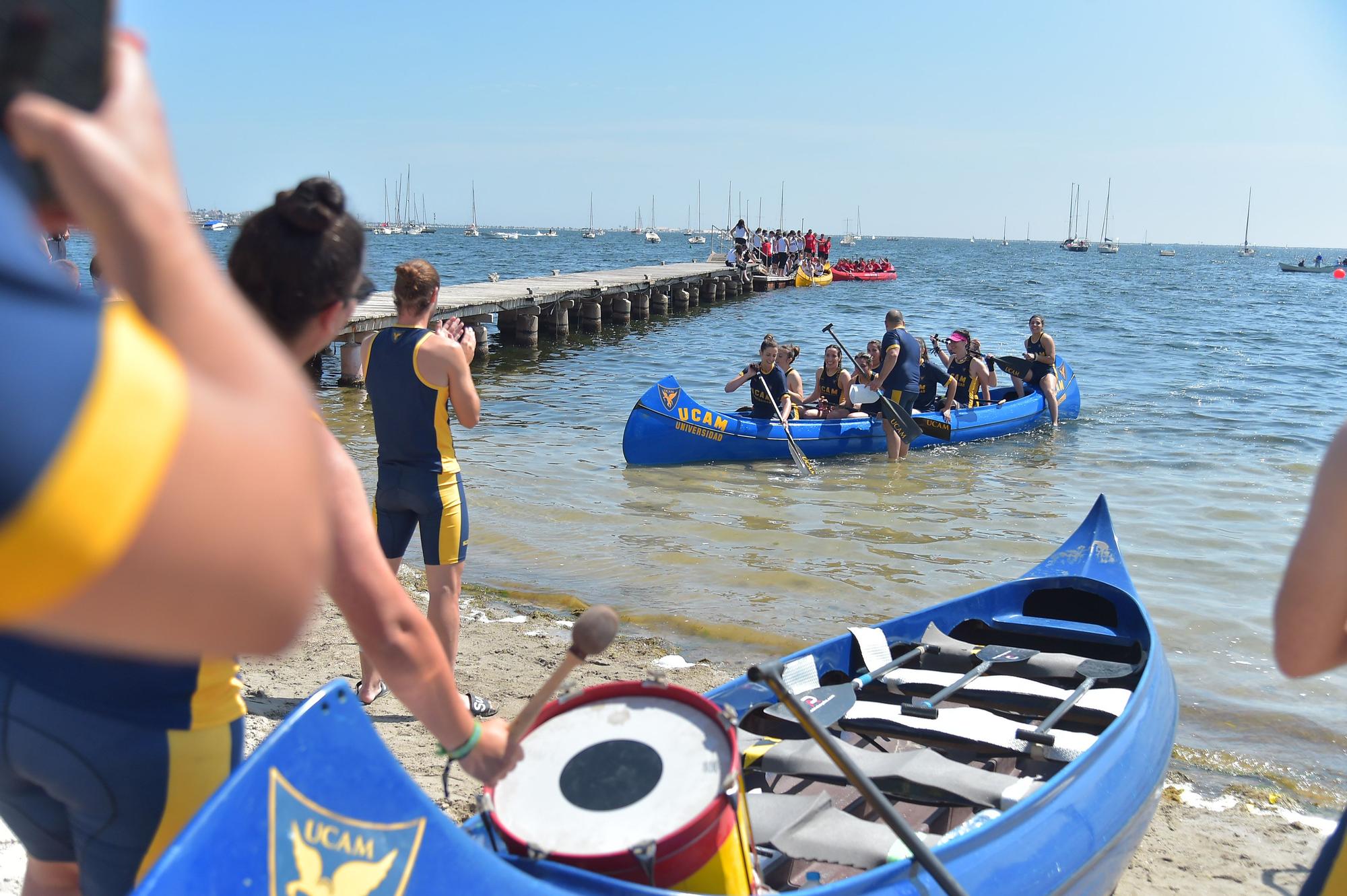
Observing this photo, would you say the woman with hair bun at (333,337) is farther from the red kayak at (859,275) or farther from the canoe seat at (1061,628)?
the red kayak at (859,275)

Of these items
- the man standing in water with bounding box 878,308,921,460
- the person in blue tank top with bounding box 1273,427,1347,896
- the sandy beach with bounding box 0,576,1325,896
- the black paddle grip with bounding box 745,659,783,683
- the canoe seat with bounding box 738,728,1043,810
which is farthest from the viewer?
the man standing in water with bounding box 878,308,921,460

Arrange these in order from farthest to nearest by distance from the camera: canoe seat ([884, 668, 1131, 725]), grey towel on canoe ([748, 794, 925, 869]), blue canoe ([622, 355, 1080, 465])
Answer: blue canoe ([622, 355, 1080, 465])
canoe seat ([884, 668, 1131, 725])
grey towel on canoe ([748, 794, 925, 869])

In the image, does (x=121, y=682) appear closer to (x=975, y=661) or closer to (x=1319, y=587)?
(x=1319, y=587)

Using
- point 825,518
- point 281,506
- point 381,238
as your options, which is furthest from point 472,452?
point 381,238

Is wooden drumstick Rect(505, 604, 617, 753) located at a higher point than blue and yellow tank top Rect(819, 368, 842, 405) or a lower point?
higher

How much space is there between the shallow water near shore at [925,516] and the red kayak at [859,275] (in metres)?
29.0

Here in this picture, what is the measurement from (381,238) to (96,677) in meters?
138

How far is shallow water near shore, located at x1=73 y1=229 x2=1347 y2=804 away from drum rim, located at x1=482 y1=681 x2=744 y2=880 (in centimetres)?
371

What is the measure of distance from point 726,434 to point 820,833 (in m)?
8.62

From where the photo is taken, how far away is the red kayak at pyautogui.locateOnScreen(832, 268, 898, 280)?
50516mm

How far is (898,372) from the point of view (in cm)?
1248

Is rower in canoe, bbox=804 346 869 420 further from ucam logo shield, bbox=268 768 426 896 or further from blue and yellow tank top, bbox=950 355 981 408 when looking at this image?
ucam logo shield, bbox=268 768 426 896

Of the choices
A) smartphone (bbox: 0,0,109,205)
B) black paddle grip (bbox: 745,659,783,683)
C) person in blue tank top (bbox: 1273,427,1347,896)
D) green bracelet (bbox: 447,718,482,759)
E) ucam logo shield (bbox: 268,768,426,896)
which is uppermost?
smartphone (bbox: 0,0,109,205)

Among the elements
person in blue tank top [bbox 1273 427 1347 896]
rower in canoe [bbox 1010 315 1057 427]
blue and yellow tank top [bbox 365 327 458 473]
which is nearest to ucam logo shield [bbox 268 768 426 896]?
person in blue tank top [bbox 1273 427 1347 896]
